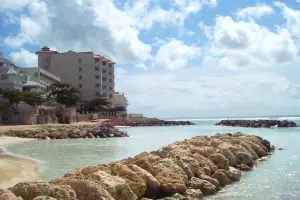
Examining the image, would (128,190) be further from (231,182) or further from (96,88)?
(96,88)

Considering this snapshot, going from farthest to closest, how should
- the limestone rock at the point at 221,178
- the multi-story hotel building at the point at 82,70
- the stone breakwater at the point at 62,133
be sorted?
the multi-story hotel building at the point at 82,70 < the stone breakwater at the point at 62,133 < the limestone rock at the point at 221,178

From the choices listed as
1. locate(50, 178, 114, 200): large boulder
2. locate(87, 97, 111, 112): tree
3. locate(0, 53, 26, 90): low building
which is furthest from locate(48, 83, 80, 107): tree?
locate(50, 178, 114, 200): large boulder

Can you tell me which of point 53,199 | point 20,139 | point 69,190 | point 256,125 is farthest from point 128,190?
point 256,125

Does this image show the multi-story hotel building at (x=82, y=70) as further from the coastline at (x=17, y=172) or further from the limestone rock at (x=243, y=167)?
the limestone rock at (x=243, y=167)

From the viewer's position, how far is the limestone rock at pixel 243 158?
1670cm

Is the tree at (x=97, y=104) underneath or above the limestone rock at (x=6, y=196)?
above

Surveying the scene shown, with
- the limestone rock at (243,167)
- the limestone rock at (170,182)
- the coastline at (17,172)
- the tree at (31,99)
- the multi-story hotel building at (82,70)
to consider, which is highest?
the multi-story hotel building at (82,70)

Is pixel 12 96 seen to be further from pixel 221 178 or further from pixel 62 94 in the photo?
pixel 221 178

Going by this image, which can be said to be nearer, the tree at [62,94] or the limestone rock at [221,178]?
the limestone rock at [221,178]

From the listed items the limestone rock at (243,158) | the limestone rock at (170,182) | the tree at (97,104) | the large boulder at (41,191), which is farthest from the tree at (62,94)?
the large boulder at (41,191)

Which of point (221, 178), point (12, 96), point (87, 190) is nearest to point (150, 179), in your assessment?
point (87, 190)

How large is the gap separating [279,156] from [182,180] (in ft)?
40.0

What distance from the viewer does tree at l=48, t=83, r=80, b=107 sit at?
73062mm

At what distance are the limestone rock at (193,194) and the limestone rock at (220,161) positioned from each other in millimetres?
3785
